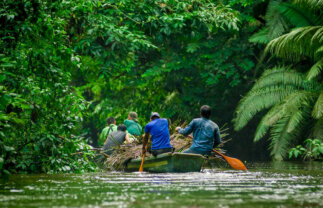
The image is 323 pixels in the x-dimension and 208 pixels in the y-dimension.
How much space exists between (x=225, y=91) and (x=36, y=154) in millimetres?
17157

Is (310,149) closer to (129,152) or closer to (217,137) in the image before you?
(217,137)

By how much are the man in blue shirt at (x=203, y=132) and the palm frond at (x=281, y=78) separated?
32.9 ft

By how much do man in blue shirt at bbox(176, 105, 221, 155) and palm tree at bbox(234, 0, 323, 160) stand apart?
7.39m

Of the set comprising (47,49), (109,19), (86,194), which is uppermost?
(109,19)

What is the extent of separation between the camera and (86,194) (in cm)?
714

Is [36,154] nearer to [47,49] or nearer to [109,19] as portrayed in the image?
[47,49]

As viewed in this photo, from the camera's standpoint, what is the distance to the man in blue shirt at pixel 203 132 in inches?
506

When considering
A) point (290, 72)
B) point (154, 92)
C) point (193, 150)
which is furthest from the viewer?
point (154, 92)

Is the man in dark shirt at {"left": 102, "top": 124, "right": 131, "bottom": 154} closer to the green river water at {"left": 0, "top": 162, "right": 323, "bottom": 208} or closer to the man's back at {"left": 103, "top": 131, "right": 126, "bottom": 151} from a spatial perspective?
the man's back at {"left": 103, "top": 131, "right": 126, "bottom": 151}

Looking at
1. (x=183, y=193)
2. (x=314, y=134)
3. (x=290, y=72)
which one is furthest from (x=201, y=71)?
(x=183, y=193)

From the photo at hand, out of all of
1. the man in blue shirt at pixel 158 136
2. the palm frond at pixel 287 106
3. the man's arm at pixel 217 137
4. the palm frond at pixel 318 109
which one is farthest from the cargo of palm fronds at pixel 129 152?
the palm frond at pixel 287 106

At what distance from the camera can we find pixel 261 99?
73.7 feet

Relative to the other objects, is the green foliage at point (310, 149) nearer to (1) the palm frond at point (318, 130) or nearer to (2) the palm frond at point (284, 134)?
(1) the palm frond at point (318, 130)

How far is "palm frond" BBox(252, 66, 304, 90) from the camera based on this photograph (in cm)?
2239
